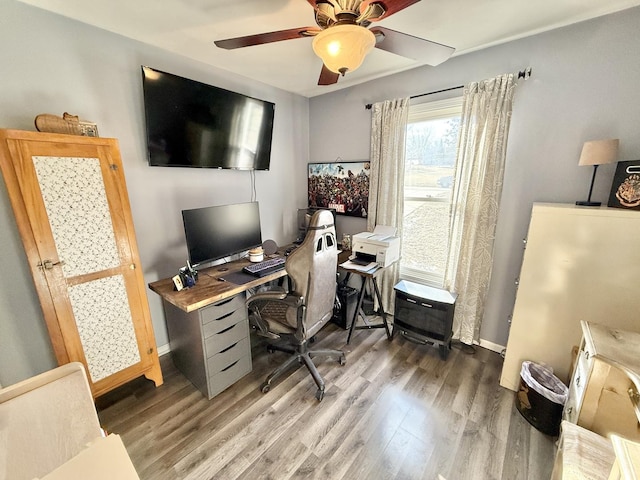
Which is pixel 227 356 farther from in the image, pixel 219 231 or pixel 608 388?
pixel 608 388

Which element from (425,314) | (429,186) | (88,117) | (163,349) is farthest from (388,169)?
(163,349)

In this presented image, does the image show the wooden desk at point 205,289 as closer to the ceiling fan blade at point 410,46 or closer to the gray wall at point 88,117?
the gray wall at point 88,117

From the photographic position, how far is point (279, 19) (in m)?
1.58

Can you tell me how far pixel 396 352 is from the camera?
7.48 feet

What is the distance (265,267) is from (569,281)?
6.80ft

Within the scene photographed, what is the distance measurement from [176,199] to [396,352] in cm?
233

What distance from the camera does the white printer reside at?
90.6 inches

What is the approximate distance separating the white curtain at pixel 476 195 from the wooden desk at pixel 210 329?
1.62 meters

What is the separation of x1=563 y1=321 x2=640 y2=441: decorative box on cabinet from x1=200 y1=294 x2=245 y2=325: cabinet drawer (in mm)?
1954

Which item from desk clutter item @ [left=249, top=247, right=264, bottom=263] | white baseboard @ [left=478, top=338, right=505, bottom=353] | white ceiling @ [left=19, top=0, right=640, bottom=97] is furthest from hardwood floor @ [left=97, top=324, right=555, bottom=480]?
white ceiling @ [left=19, top=0, right=640, bottom=97]

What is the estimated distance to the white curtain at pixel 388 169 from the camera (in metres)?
2.43

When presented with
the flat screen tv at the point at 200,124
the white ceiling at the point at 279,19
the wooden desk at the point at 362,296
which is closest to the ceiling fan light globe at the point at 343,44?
the white ceiling at the point at 279,19

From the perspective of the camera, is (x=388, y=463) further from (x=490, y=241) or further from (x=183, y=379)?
(x=490, y=241)

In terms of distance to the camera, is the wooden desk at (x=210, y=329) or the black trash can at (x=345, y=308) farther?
the black trash can at (x=345, y=308)
